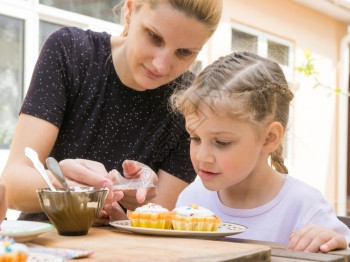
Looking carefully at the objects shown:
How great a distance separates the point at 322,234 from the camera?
47.9 inches

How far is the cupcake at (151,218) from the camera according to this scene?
1293mm

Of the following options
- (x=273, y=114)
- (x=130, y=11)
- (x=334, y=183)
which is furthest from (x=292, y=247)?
(x=334, y=183)

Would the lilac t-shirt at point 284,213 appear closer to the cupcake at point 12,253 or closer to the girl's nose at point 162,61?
the girl's nose at point 162,61

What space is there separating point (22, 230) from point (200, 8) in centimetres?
86

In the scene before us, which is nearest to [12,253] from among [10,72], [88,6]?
[10,72]

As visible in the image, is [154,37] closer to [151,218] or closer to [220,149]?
[220,149]

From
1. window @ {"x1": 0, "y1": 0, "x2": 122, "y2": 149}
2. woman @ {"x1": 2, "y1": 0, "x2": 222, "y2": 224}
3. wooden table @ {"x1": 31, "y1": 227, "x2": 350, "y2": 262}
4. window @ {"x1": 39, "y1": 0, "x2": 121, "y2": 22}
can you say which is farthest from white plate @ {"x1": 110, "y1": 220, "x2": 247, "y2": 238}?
window @ {"x1": 39, "y1": 0, "x2": 121, "y2": 22}

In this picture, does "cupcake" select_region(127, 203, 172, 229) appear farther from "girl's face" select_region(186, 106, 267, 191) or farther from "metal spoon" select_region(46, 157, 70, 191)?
"girl's face" select_region(186, 106, 267, 191)

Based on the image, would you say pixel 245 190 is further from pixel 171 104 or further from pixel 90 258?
pixel 90 258

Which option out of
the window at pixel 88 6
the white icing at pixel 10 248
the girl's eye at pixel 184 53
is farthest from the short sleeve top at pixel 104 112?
the window at pixel 88 6

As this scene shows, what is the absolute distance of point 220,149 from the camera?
1.65 meters

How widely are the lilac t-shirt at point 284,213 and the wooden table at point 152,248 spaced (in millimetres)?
478

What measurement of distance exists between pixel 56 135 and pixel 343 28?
25.8 feet

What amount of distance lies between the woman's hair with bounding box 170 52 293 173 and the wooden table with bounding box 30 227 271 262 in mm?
616
